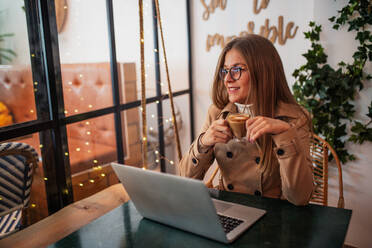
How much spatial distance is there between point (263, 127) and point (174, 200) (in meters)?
0.49

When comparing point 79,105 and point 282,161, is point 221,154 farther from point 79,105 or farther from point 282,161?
point 79,105

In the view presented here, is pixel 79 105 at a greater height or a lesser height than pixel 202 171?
greater

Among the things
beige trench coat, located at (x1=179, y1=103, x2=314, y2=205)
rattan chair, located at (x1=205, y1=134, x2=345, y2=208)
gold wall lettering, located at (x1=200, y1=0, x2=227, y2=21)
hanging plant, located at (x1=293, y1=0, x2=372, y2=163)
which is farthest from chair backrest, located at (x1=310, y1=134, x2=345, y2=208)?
gold wall lettering, located at (x1=200, y1=0, x2=227, y2=21)

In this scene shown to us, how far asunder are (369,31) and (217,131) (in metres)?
1.59

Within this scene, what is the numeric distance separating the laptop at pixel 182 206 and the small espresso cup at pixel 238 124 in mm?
327

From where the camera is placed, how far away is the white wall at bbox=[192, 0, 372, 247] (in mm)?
2469

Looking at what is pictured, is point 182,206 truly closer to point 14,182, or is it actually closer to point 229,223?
point 229,223

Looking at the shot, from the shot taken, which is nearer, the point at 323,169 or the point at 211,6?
the point at 323,169

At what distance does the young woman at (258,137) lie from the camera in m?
1.44

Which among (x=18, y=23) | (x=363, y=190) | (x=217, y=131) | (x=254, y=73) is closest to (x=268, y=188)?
(x=217, y=131)

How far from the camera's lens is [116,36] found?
2.68m

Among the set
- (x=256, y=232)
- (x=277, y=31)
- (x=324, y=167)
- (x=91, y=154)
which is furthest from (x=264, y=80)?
(x=277, y=31)

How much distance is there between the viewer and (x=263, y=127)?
1.29 m

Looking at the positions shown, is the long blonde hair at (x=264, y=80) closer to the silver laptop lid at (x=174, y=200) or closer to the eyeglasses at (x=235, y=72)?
the eyeglasses at (x=235, y=72)
